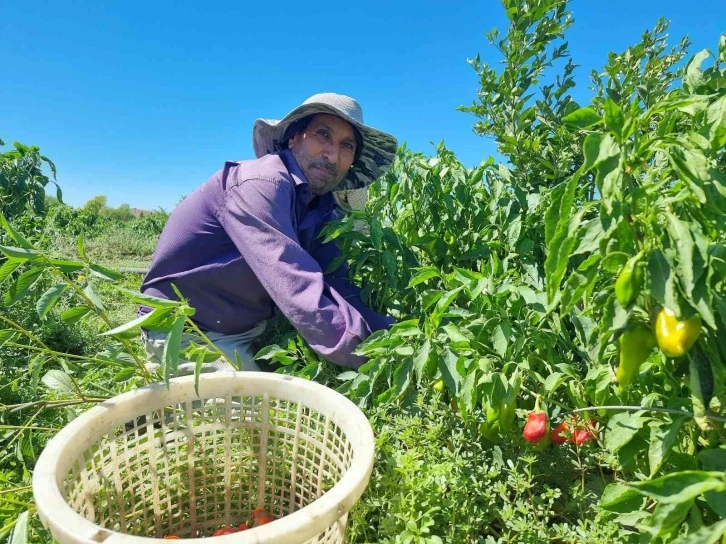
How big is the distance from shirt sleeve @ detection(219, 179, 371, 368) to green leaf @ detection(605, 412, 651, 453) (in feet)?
2.39

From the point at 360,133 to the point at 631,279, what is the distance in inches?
66.8

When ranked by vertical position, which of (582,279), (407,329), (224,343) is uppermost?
(582,279)

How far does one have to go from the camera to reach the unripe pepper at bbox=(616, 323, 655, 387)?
712 mm

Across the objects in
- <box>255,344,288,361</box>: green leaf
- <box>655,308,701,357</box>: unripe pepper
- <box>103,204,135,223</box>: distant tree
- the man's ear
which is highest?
the man's ear

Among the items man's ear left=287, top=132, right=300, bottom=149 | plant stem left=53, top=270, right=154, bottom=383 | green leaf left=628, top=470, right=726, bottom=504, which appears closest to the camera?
green leaf left=628, top=470, right=726, bottom=504

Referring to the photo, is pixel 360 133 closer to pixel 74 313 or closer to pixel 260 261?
pixel 260 261

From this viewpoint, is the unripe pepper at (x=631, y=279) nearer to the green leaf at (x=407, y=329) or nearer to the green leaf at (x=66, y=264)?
the green leaf at (x=407, y=329)

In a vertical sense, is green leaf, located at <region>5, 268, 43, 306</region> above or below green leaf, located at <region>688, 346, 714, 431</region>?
below

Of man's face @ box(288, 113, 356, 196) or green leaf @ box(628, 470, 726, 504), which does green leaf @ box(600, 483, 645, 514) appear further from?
man's face @ box(288, 113, 356, 196)

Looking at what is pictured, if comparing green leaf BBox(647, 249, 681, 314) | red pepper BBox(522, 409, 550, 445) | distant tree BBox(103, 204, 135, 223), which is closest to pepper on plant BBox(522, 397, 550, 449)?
red pepper BBox(522, 409, 550, 445)

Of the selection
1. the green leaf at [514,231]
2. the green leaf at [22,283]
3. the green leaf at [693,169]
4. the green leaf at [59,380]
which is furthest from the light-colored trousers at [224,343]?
the green leaf at [693,169]

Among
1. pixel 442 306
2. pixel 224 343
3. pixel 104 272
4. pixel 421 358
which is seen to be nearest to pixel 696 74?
pixel 442 306

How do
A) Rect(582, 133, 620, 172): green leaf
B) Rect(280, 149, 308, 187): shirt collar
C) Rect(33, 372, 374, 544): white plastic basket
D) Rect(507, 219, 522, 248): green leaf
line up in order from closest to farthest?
Rect(582, 133, 620, 172): green leaf, Rect(33, 372, 374, 544): white plastic basket, Rect(507, 219, 522, 248): green leaf, Rect(280, 149, 308, 187): shirt collar

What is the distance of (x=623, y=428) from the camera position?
88 cm
